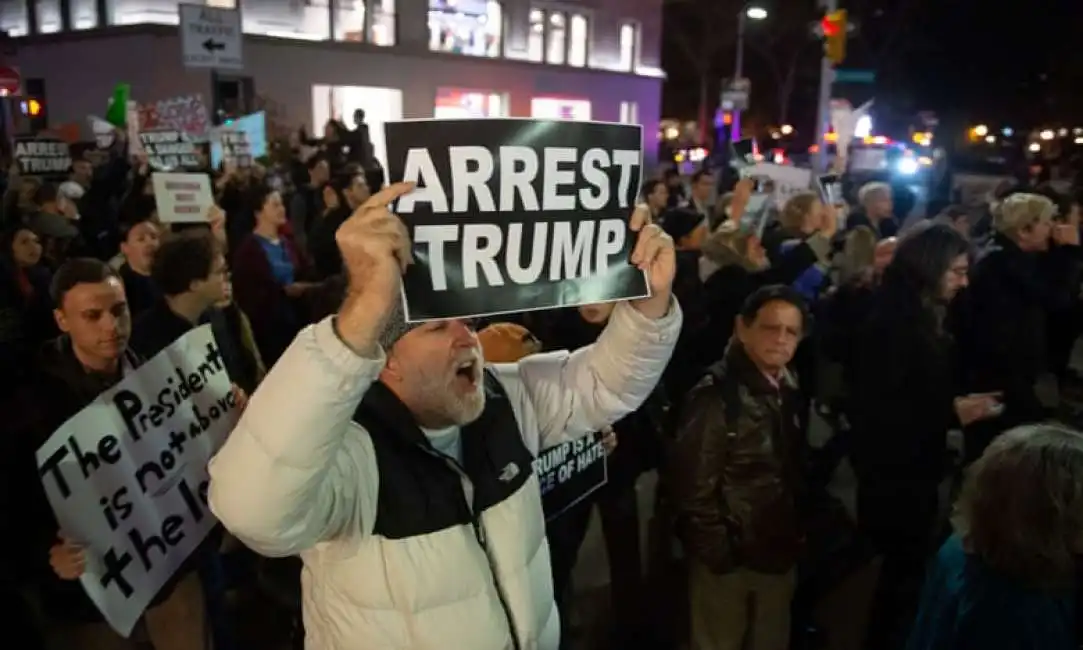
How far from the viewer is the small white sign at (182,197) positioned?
6.61 meters

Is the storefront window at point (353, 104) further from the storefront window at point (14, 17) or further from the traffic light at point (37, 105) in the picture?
the storefront window at point (14, 17)

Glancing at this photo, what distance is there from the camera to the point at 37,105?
861 inches

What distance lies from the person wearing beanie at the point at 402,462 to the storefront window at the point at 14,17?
26650mm

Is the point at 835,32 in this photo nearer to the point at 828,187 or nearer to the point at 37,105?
the point at 828,187

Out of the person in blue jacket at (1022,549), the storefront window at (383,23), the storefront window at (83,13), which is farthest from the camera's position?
the storefront window at (383,23)

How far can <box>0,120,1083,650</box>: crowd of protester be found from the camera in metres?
2.47

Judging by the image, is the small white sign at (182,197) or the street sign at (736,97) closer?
the small white sign at (182,197)

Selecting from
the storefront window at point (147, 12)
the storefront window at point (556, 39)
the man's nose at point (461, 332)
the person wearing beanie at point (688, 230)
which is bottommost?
the person wearing beanie at point (688, 230)

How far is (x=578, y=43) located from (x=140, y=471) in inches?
1187

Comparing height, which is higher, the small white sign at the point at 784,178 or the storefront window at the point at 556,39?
the storefront window at the point at 556,39

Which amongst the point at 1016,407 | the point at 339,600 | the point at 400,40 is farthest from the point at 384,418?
the point at 400,40

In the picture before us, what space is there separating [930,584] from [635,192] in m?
1.35

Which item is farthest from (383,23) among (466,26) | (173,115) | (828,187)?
(828,187)

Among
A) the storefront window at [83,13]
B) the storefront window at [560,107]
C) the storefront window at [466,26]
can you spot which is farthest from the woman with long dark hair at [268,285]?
the storefront window at [560,107]
